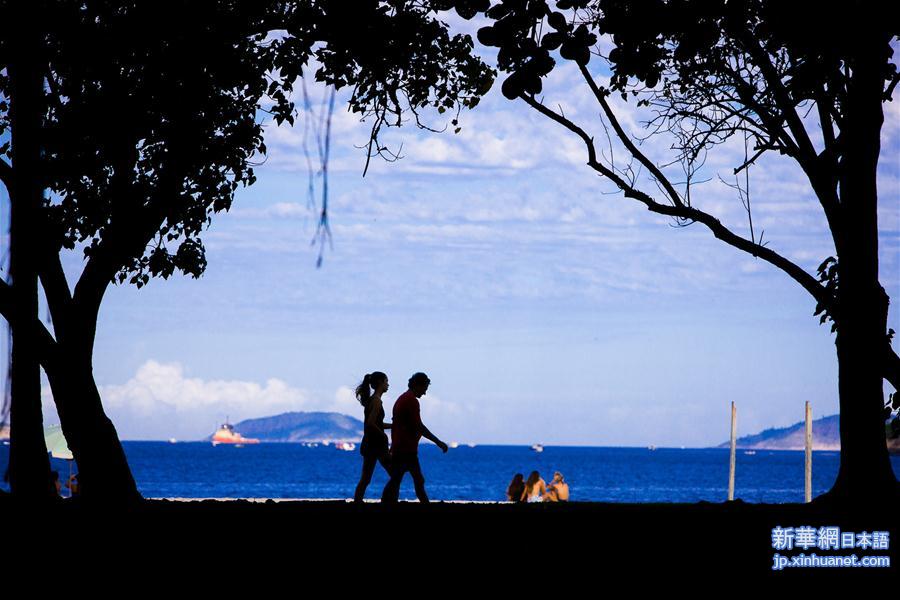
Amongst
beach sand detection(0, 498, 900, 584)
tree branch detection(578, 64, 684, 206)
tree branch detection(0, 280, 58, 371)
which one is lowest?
beach sand detection(0, 498, 900, 584)

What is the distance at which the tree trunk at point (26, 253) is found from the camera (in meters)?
8.66

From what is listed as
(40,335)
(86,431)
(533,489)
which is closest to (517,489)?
(533,489)

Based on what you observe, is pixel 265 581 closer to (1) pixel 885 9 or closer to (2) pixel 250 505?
(2) pixel 250 505

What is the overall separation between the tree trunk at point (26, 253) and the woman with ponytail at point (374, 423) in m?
4.41

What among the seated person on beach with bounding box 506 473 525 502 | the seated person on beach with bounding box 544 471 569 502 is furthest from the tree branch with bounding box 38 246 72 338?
the seated person on beach with bounding box 544 471 569 502

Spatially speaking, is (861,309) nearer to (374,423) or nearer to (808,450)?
(374,423)

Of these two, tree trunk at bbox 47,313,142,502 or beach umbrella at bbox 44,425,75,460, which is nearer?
tree trunk at bbox 47,313,142,502

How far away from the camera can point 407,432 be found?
1462 centimetres

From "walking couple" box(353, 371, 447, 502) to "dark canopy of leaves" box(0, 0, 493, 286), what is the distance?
318 centimetres

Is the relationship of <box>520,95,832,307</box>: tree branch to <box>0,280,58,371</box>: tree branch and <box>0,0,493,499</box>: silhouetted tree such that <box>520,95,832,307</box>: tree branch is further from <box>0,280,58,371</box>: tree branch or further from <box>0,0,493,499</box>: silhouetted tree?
<box>0,280,58,371</box>: tree branch

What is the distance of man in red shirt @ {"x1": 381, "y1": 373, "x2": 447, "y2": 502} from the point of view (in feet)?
47.8

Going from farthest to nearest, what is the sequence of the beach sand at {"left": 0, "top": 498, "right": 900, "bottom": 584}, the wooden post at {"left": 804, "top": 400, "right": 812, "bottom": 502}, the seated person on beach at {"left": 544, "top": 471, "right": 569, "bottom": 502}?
the wooden post at {"left": 804, "top": 400, "right": 812, "bottom": 502}, the seated person on beach at {"left": 544, "top": 471, "right": 569, "bottom": 502}, the beach sand at {"left": 0, "top": 498, "right": 900, "bottom": 584}

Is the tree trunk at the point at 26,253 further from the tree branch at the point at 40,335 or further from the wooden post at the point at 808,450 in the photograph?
the wooden post at the point at 808,450

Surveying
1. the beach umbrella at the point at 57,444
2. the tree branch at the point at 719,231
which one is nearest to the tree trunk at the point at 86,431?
the tree branch at the point at 719,231
